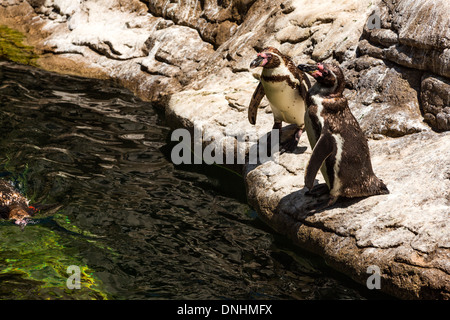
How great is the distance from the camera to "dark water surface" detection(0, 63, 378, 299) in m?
4.91

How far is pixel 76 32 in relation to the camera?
12094mm

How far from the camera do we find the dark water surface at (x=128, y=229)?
491cm

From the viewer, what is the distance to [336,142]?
206 inches

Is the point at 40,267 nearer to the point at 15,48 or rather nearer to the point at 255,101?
the point at 255,101

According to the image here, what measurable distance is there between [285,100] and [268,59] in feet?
1.73

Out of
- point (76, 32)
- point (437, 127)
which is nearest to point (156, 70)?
point (76, 32)

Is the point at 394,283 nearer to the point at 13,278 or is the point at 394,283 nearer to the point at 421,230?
the point at 421,230

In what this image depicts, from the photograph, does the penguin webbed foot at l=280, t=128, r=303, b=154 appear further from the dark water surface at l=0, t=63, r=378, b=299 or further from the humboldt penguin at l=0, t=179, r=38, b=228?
the humboldt penguin at l=0, t=179, r=38, b=228

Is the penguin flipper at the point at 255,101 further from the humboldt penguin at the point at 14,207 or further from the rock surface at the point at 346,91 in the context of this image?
the humboldt penguin at the point at 14,207

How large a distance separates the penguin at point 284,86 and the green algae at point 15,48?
22.1 ft

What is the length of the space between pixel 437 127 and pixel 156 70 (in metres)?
5.87

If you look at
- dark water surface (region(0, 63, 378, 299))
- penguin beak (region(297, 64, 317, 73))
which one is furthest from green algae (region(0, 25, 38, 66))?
penguin beak (region(297, 64, 317, 73))

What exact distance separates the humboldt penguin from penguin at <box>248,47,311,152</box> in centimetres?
290

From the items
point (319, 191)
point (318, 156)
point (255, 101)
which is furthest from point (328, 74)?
point (255, 101)
